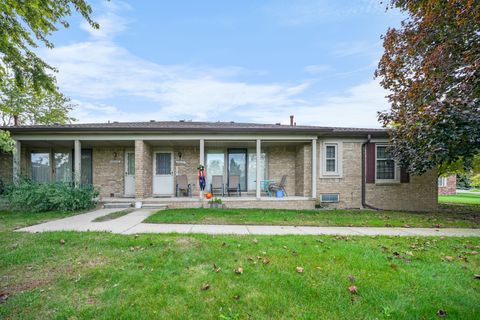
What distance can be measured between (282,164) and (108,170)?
8.16 m

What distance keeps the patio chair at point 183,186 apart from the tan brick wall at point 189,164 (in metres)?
Result: 0.26

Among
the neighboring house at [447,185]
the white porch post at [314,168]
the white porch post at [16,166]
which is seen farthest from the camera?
→ the neighboring house at [447,185]

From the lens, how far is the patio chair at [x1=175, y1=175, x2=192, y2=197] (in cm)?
984

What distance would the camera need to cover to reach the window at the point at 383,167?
9523 millimetres

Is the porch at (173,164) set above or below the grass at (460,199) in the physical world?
above

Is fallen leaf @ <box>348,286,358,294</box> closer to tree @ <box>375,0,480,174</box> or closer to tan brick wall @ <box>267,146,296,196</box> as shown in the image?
tree @ <box>375,0,480,174</box>

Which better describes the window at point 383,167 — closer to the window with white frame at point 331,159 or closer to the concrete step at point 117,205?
the window with white frame at point 331,159

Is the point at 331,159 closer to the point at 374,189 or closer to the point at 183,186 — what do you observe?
the point at 374,189

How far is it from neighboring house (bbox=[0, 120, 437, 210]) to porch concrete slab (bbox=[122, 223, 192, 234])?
2.96 metres

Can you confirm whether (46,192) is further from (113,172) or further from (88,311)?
(88,311)

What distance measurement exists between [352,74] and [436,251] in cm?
1194

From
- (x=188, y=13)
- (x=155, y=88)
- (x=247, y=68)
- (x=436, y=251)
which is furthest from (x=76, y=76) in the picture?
(x=436, y=251)

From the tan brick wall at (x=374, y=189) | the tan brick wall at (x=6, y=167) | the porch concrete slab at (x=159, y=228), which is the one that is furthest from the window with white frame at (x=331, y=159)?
the tan brick wall at (x=6, y=167)

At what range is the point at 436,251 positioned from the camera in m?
3.85
